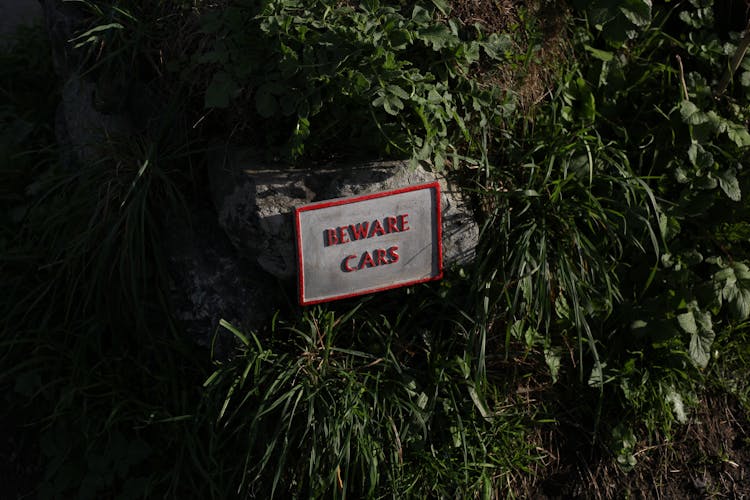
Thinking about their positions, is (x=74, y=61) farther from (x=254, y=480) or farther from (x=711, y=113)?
(x=711, y=113)

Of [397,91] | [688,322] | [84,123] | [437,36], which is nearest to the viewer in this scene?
[397,91]

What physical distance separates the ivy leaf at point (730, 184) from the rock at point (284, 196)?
3.08 ft

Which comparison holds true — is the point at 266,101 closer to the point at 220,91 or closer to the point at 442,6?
the point at 220,91

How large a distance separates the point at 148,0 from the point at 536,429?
2139 millimetres

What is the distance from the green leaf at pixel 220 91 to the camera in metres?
2.48

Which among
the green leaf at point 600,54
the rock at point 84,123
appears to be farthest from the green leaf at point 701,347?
the rock at point 84,123

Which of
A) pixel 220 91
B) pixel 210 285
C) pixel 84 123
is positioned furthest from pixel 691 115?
pixel 84 123

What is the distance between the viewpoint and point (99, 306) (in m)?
2.85

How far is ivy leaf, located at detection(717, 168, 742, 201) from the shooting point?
9.43ft

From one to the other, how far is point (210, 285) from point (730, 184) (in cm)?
189

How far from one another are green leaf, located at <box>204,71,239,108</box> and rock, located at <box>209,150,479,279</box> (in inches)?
10.4

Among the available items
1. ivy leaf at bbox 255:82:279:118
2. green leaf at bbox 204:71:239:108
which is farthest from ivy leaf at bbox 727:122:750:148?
green leaf at bbox 204:71:239:108

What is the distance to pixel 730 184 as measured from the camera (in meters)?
2.89

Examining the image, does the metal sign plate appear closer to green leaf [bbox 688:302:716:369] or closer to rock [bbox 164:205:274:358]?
rock [bbox 164:205:274:358]
